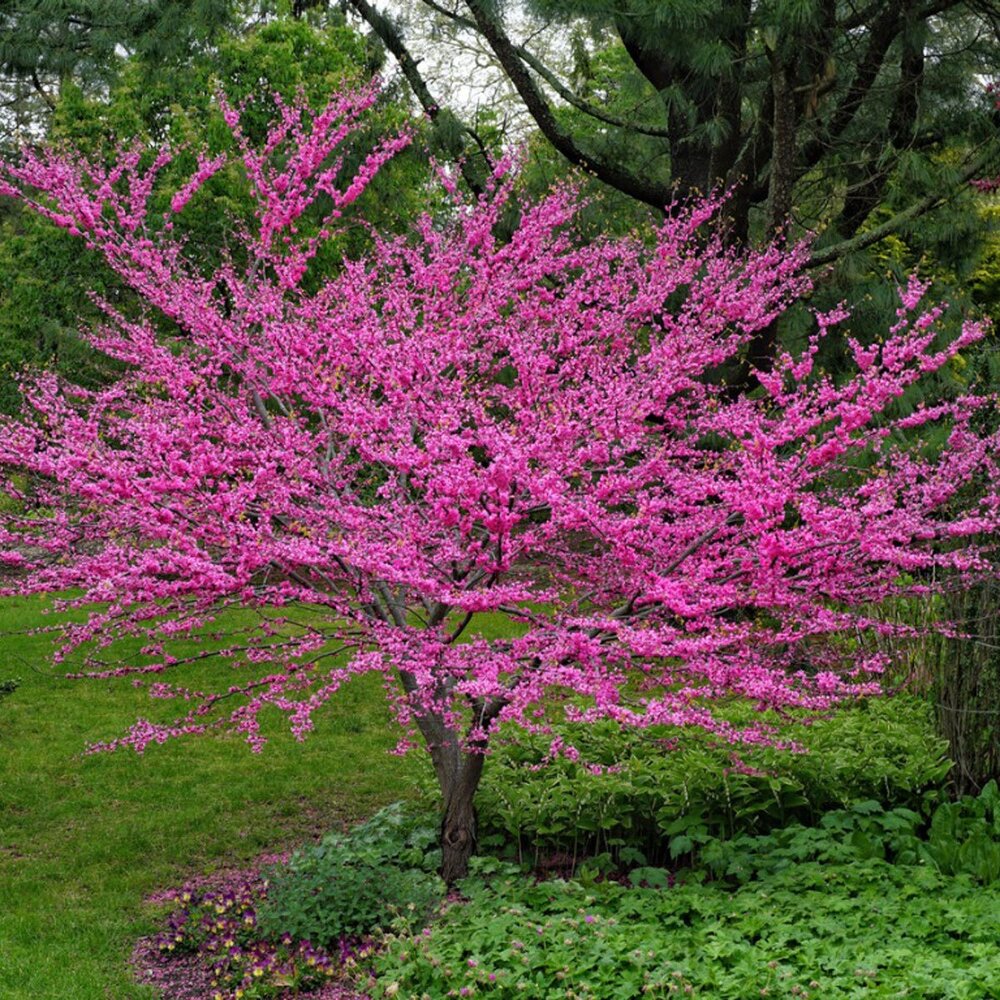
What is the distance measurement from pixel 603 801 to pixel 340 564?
1645 millimetres

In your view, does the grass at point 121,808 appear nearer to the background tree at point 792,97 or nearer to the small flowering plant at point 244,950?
the small flowering plant at point 244,950

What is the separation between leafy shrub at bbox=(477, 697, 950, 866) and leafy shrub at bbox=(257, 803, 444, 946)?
394 millimetres

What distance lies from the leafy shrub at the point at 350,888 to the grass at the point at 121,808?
0.63 m

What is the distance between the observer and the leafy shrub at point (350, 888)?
4.90 meters

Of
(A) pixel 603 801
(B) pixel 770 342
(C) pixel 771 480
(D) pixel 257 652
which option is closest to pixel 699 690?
(C) pixel 771 480

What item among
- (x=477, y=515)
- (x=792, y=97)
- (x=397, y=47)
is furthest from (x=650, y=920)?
(x=397, y=47)

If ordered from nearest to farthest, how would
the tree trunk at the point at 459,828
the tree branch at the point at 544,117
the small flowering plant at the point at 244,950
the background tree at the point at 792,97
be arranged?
the small flowering plant at the point at 244,950
the tree trunk at the point at 459,828
the background tree at the point at 792,97
the tree branch at the point at 544,117

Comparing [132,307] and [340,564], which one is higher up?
[132,307]

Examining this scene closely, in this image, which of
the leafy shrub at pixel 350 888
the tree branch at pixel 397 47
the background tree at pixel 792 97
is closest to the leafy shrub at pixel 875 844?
the leafy shrub at pixel 350 888

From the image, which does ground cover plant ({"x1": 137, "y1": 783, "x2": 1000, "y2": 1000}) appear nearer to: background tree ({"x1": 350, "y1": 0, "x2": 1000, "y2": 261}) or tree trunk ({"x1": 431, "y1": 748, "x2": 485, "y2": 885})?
tree trunk ({"x1": 431, "y1": 748, "x2": 485, "y2": 885})

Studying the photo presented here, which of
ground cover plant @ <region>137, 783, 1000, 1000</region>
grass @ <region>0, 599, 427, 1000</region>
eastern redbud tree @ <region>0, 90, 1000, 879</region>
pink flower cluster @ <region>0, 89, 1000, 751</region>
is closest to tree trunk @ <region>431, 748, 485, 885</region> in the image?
eastern redbud tree @ <region>0, 90, 1000, 879</region>

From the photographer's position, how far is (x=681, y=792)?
18.1 feet

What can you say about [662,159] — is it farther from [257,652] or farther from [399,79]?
[257,652]

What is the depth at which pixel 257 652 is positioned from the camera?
5004mm
